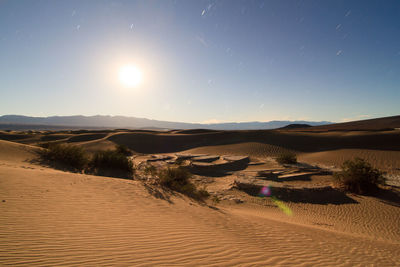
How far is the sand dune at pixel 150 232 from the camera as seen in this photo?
286cm

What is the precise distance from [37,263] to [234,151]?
18.4 meters

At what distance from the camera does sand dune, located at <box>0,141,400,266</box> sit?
2861mm

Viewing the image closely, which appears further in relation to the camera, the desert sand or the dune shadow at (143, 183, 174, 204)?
the dune shadow at (143, 183, 174, 204)

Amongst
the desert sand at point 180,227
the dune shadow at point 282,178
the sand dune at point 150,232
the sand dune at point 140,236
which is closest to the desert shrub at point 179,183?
the desert sand at point 180,227

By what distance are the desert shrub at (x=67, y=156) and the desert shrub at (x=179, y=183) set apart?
529 centimetres

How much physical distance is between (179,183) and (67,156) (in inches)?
273

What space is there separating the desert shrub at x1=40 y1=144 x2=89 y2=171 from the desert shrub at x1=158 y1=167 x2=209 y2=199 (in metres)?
5.29

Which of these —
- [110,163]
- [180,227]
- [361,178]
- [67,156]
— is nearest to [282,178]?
[361,178]

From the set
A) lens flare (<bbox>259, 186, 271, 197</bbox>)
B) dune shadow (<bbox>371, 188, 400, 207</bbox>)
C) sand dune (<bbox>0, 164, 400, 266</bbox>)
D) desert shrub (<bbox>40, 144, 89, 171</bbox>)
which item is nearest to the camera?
sand dune (<bbox>0, 164, 400, 266</bbox>)

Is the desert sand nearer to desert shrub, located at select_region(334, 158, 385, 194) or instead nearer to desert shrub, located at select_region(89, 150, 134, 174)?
desert shrub, located at select_region(334, 158, 385, 194)

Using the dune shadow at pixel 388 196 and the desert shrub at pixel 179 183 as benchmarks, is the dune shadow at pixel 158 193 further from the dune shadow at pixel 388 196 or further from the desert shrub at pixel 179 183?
the dune shadow at pixel 388 196

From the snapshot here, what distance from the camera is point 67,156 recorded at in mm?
10758

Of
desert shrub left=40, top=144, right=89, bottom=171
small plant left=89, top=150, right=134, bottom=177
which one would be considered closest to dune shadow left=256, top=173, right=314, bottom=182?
small plant left=89, top=150, right=134, bottom=177

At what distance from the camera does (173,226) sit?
4.35m
